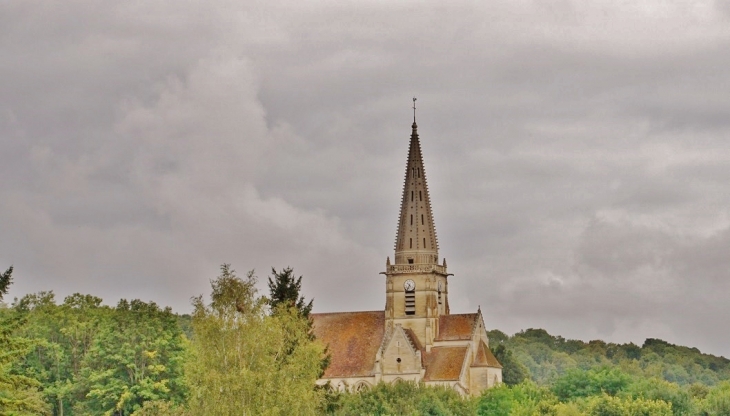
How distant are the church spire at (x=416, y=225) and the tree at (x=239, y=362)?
61.6 m

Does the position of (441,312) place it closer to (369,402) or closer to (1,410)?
(369,402)

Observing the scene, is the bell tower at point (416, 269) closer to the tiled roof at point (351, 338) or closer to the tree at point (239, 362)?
the tiled roof at point (351, 338)

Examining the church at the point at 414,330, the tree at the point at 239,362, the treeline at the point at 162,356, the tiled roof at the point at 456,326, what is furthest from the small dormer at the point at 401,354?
the tree at the point at 239,362

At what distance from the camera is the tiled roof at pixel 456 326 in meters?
134

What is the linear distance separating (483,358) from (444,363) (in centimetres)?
377

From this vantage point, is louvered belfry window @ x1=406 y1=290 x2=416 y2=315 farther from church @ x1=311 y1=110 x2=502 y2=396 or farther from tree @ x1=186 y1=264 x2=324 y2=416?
tree @ x1=186 y1=264 x2=324 y2=416

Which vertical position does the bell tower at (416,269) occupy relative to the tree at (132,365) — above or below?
above

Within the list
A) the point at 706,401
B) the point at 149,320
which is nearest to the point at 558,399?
the point at 706,401

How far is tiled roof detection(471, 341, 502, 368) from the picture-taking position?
132 metres

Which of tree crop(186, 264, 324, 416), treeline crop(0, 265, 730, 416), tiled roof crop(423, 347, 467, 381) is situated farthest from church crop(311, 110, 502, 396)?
tree crop(186, 264, 324, 416)

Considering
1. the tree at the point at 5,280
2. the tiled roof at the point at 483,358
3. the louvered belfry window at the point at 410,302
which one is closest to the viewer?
the tree at the point at 5,280

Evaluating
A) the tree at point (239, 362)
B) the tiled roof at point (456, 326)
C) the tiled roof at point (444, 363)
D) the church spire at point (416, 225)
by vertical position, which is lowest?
the tree at point (239, 362)

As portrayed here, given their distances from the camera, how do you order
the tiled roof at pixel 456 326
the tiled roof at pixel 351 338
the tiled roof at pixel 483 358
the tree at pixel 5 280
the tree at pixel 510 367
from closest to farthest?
the tree at pixel 5 280 < the tiled roof at pixel 483 358 < the tiled roof at pixel 456 326 < the tiled roof at pixel 351 338 < the tree at pixel 510 367

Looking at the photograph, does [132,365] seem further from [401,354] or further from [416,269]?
[416,269]
